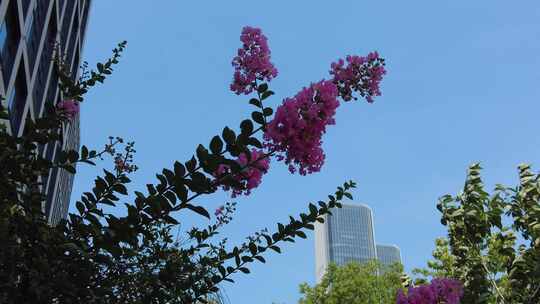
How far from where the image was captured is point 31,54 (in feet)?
65.2

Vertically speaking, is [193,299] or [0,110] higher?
[0,110]

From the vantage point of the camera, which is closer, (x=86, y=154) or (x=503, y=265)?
(x=86, y=154)

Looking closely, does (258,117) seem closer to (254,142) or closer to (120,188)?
(254,142)

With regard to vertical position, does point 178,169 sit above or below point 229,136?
below

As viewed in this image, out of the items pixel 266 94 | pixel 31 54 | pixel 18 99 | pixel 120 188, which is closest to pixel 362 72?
pixel 266 94

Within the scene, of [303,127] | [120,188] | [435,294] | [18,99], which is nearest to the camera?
[303,127]

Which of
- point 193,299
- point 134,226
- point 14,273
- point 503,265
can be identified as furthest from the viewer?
point 503,265

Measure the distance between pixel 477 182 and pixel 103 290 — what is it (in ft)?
24.4

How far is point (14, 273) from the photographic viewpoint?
3.48 meters

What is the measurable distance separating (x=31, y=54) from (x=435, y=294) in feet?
63.3

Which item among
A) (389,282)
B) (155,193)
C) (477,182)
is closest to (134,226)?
(155,193)

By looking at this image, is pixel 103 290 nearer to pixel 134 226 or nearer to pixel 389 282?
pixel 134 226

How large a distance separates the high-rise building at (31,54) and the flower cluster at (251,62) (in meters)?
9.44

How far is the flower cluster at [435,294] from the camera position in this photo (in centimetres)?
413
